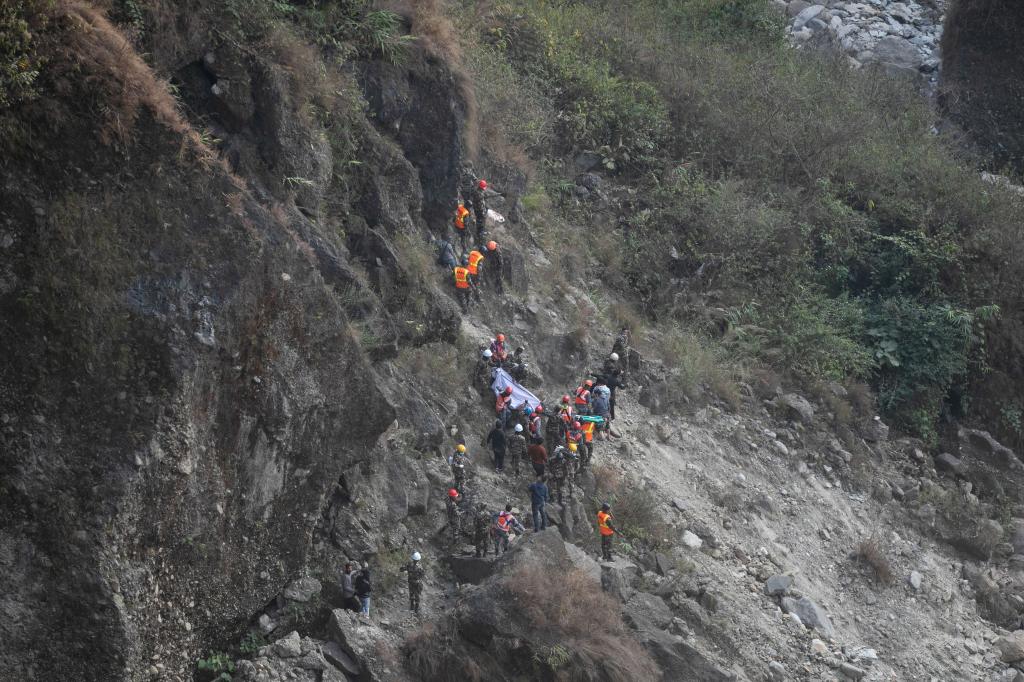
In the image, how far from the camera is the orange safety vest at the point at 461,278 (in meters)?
17.8

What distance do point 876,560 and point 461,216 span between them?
30.1 ft

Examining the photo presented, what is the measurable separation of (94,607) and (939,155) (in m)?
23.5

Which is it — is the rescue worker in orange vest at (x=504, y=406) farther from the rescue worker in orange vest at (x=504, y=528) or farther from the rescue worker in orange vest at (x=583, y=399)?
the rescue worker in orange vest at (x=504, y=528)

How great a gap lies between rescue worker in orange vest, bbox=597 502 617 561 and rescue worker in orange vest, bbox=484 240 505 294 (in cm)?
520

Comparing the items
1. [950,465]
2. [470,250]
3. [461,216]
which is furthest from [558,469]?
[950,465]

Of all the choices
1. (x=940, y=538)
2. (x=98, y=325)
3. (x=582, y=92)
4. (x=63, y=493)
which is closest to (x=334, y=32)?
(x=98, y=325)


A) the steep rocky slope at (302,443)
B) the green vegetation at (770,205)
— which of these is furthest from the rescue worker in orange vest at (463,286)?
the green vegetation at (770,205)

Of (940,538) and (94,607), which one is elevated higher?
(94,607)

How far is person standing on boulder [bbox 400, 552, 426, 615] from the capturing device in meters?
12.9

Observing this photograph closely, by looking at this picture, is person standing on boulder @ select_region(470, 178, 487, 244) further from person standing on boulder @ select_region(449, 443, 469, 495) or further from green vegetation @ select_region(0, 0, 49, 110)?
green vegetation @ select_region(0, 0, 49, 110)

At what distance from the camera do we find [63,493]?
33.1 ft

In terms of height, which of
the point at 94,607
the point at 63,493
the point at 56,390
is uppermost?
the point at 56,390

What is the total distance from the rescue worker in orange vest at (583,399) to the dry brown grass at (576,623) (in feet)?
16.3

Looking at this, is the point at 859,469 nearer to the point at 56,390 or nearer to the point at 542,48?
the point at 542,48
